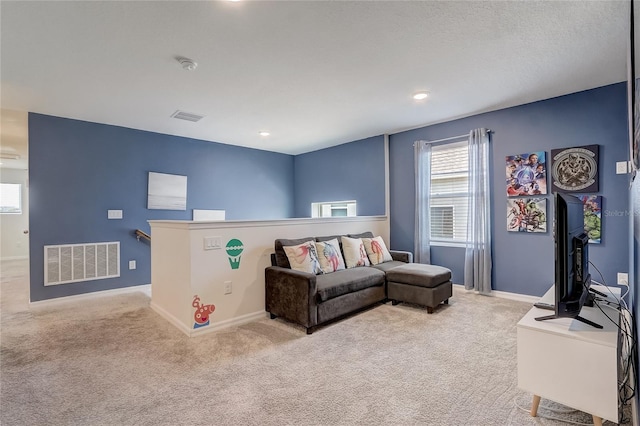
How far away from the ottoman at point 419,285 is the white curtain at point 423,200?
0.98 meters

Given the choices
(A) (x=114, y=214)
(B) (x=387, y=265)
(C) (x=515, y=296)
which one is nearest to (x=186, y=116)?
(A) (x=114, y=214)

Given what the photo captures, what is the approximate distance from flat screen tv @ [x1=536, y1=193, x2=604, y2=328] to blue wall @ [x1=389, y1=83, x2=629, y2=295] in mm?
2079

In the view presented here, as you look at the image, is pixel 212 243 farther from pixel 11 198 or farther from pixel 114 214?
pixel 11 198

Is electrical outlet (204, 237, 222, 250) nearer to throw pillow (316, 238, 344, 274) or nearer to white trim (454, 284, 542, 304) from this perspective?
throw pillow (316, 238, 344, 274)

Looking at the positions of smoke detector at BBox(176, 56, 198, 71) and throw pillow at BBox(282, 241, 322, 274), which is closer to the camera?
smoke detector at BBox(176, 56, 198, 71)

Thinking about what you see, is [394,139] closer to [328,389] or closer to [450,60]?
[450,60]

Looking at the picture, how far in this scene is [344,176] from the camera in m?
5.89

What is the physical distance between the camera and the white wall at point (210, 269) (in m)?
2.89

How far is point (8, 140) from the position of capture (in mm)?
5520

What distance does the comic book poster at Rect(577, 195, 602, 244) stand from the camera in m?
3.25

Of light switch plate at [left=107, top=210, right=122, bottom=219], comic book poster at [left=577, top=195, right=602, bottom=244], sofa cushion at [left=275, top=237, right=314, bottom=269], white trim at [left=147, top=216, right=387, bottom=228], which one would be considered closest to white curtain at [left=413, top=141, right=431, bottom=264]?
white trim at [left=147, top=216, right=387, bottom=228]

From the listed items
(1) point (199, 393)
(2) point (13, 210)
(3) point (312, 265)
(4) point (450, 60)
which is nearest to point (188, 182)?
(3) point (312, 265)

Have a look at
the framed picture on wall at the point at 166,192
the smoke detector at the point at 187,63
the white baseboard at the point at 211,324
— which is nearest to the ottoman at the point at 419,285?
the white baseboard at the point at 211,324

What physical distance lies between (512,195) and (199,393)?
401 centimetres
